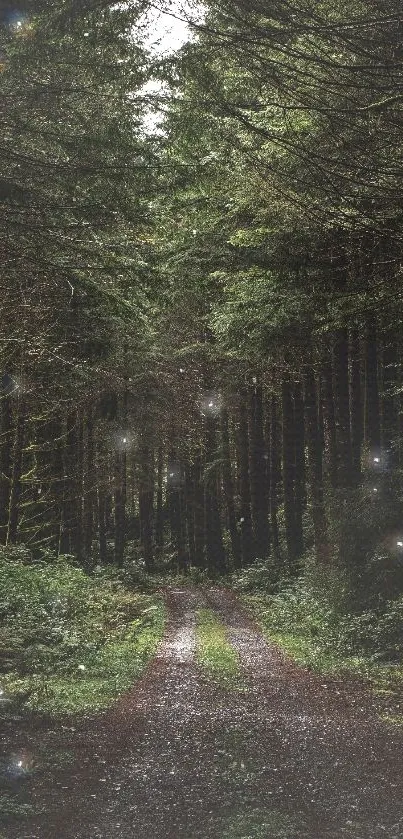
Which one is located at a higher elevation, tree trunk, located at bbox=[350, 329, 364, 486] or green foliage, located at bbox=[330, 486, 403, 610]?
tree trunk, located at bbox=[350, 329, 364, 486]

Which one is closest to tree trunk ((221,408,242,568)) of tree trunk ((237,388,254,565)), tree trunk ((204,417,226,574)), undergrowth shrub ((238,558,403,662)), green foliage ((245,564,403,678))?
tree trunk ((237,388,254,565))

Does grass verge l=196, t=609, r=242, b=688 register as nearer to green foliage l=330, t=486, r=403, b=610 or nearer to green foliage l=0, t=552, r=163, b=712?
green foliage l=0, t=552, r=163, b=712

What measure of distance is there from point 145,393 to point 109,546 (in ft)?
45.5

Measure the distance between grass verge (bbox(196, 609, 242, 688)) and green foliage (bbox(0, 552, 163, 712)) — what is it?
1055 mm

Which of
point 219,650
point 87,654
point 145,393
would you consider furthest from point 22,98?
point 145,393

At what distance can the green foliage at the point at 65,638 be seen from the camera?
1066cm

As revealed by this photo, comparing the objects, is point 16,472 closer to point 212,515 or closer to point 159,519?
point 212,515

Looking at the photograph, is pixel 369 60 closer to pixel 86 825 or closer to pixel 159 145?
pixel 159 145

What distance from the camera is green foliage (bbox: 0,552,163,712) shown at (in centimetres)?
1066

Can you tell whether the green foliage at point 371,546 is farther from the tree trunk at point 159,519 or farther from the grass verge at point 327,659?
the tree trunk at point 159,519

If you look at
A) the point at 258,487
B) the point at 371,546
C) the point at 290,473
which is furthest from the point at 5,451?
the point at 258,487

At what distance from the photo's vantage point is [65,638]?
13328 mm

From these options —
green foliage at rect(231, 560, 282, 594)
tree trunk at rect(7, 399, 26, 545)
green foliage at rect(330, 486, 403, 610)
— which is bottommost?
green foliage at rect(231, 560, 282, 594)

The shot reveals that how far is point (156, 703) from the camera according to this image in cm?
1080
